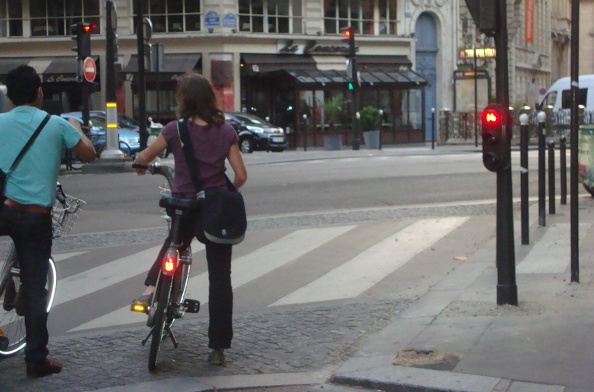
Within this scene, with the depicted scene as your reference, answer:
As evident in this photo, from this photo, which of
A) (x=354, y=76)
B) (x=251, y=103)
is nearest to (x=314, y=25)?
(x=251, y=103)

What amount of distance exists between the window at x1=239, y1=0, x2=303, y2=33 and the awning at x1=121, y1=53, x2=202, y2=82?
2.45 meters

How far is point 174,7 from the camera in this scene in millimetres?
40438

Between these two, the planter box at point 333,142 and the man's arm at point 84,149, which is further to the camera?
the planter box at point 333,142

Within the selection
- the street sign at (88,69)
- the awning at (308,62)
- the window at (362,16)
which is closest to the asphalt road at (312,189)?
the street sign at (88,69)

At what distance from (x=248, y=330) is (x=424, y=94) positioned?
124 ft

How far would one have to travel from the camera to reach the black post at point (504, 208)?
6586 millimetres

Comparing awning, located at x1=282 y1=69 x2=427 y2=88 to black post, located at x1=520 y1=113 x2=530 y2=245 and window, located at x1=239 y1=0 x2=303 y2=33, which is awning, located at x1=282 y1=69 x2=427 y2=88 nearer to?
window, located at x1=239 y1=0 x2=303 y2=33

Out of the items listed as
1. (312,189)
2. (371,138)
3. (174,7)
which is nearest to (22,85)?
(312,189)

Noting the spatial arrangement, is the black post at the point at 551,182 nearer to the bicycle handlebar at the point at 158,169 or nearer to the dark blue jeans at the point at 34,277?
the bicycle handlebar at the point at 158,169

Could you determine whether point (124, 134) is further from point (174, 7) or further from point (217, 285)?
point (217, 285)

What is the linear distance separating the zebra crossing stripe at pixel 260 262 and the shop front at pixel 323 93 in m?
26.8

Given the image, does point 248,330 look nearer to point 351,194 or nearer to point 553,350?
point 553,350

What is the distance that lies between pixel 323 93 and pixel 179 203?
118ft

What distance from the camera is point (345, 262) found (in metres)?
9.25
